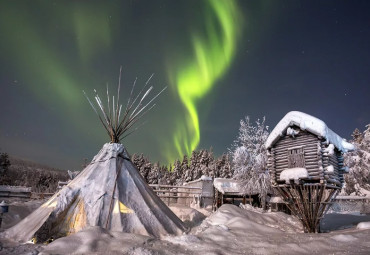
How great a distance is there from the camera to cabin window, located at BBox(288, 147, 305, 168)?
12250mm

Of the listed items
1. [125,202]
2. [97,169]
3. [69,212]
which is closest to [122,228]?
[125,202]

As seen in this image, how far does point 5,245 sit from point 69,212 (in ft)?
5.18

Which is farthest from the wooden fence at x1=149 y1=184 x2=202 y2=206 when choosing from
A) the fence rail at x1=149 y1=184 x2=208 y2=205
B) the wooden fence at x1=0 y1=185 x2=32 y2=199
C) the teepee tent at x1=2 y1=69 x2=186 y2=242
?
the wooden fence at x1=0 y1=185 x2=32 y2=199

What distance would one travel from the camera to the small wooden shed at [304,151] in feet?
37.7

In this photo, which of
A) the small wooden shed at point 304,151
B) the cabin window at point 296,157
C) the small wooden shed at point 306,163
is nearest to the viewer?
the small wooden shed at point 306,163

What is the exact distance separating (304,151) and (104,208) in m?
9.73

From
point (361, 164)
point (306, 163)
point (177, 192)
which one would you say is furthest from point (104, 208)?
point (361, 164)

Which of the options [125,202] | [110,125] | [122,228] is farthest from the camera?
[110,125]

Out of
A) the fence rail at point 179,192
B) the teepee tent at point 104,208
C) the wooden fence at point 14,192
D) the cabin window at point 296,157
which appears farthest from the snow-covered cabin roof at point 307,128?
the wooden fence at point 14,192

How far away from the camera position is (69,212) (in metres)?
7.14

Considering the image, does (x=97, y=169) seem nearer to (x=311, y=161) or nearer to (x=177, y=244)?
(x=177, y=244)

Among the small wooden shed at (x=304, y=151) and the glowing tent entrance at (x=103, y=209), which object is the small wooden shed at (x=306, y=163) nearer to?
the small wooden shed at (x=304, y=151)

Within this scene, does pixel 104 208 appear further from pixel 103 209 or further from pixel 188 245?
pixel 188 245

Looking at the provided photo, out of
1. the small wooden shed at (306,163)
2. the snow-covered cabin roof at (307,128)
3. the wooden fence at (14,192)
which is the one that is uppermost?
the snow-covered cabin roof at (307,128)
